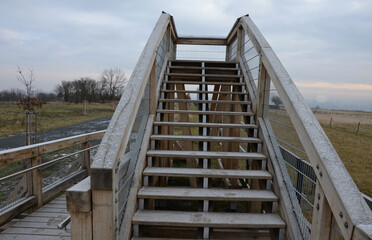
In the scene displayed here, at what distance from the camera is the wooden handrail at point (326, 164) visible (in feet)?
4.51

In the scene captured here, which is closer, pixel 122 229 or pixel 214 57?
pixel 122 229

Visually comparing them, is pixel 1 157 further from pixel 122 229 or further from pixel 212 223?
pixel 212 223

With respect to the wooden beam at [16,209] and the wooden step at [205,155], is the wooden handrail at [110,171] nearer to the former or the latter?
the wooden step at [205,155]

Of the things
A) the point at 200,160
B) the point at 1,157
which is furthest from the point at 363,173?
the point at 1,157

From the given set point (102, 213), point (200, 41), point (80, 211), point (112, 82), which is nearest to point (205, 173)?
point (102, 213)

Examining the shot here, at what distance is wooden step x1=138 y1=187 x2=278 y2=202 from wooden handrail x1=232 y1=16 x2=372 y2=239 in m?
0.84

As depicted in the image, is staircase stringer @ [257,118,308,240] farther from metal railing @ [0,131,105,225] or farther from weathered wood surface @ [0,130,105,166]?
weathered wood surface @ [0,130,105,166]

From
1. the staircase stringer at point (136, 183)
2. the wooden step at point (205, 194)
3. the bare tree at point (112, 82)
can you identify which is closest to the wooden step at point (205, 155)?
the staircase stringer at point (136, 183)

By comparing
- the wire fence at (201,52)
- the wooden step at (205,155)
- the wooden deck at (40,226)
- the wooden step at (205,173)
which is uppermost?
the wire fence at (201,52)

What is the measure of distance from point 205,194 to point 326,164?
4.14ft

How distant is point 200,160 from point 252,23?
271cm

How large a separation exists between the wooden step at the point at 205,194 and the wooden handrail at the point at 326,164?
2.77 ft

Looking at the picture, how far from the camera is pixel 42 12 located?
33.6 ft

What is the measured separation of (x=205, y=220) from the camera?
2.33 metres
